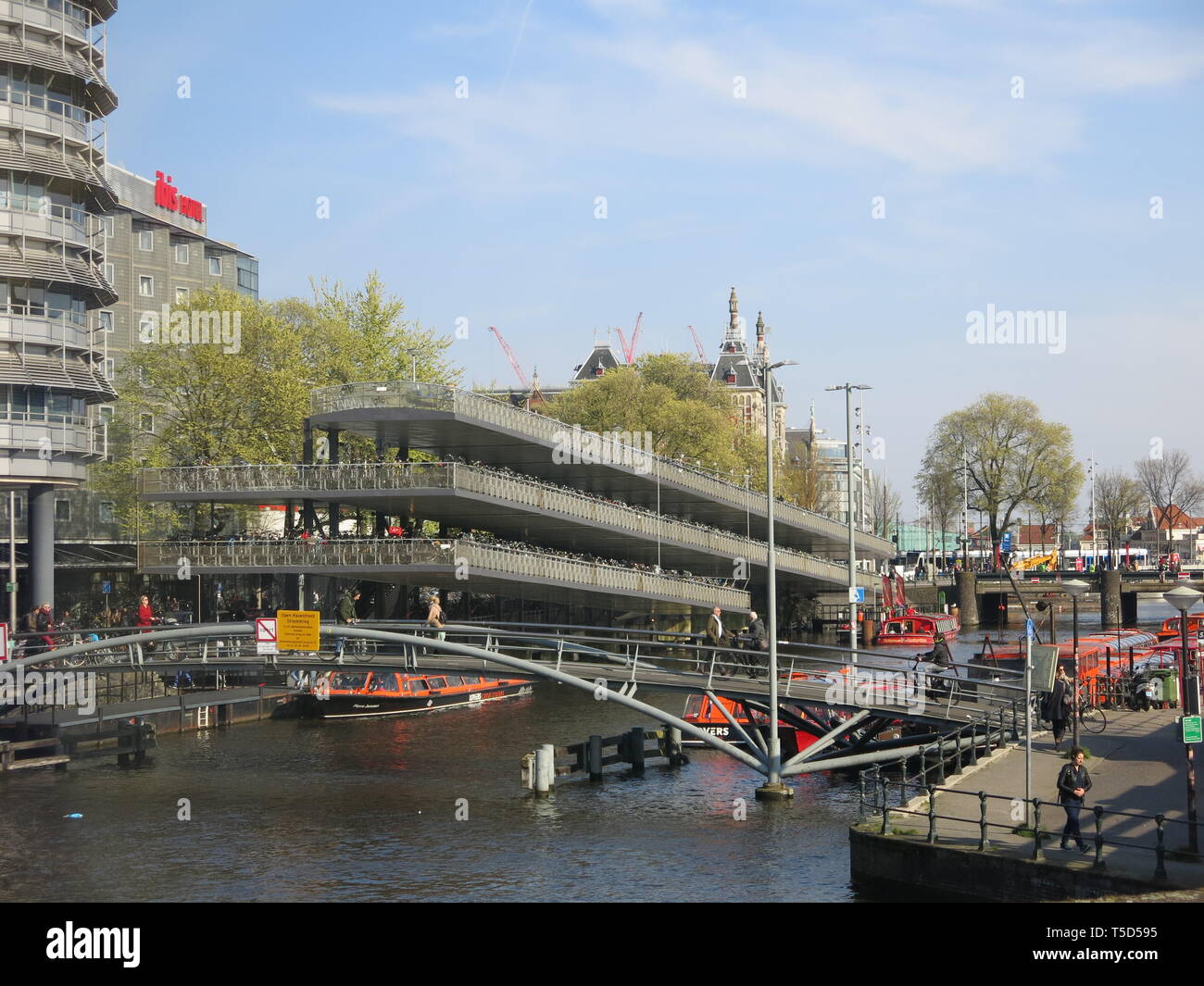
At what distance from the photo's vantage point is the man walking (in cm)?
2134

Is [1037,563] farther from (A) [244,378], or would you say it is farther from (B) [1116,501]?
(A) [244,378]

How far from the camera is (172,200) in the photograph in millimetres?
98562

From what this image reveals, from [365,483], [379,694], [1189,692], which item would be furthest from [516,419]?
[1189,692]

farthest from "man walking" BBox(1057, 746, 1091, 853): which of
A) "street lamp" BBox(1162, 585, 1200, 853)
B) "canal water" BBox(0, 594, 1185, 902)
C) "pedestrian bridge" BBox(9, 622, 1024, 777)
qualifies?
"pedestrian bridge" BBox(9, 622, 1024, 777)

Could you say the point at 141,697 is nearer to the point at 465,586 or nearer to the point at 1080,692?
the point at 465,586

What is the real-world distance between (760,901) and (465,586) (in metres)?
32.9

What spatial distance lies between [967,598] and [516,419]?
65785 millimetres

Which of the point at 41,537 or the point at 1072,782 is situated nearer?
the point at 1072,782

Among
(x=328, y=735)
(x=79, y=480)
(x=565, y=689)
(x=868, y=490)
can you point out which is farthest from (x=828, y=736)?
(x=868, y=490)
